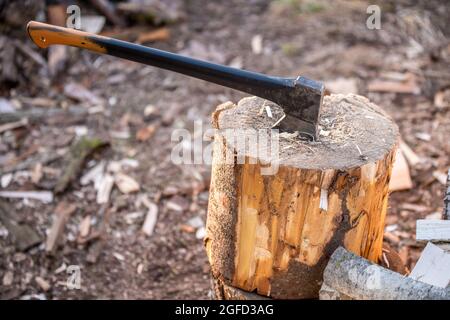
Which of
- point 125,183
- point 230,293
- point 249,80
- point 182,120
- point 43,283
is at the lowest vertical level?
point 43,283

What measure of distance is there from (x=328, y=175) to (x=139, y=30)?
4073mm

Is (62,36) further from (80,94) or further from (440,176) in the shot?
(440,176)

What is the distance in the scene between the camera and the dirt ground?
333 cm

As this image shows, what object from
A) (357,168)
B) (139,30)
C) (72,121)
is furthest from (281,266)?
(139,30)

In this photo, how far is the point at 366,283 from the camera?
214 cm

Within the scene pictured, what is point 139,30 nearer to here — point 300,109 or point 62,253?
point 62,253

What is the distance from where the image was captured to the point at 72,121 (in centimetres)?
450

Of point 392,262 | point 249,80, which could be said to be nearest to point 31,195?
point 249,80

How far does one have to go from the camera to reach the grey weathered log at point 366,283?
81.3 inches

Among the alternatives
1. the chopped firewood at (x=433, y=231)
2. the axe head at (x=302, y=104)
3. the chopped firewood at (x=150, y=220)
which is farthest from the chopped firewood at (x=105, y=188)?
the chopped firewood at (x=433, y=231)

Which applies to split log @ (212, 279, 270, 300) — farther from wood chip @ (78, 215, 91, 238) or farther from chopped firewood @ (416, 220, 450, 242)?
wood chip @ (78, 215, 91, 238)

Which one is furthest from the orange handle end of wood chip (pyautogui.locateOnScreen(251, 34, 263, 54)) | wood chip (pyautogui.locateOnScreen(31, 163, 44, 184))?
wood chip (pyautogui.locateOnScreen(251, 34, 263, 54))

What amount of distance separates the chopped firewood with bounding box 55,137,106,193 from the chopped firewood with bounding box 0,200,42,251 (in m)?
0.36

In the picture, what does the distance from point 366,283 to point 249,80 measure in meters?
0.96
